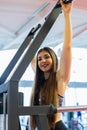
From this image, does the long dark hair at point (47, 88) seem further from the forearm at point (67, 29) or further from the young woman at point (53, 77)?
the forearm at point (67, 29)

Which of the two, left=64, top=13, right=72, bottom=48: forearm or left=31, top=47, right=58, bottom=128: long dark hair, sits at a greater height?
left=64, top=13, right=72, bottom=48: forearm

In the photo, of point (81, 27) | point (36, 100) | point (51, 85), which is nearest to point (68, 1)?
point (51, 85)

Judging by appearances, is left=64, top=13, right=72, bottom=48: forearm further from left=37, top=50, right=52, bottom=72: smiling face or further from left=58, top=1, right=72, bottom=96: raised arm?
left=37, top=50, right=52, bottom=72: smiling face

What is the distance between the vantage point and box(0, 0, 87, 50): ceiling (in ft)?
13.1

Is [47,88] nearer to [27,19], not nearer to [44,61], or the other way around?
[44,61]

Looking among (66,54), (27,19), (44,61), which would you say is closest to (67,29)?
(66,54)

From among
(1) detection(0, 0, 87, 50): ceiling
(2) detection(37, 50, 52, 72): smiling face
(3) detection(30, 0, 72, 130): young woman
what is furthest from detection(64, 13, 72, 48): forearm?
(1) detection(0, 0, 87, 50): ceiling

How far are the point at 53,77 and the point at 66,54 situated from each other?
219mm

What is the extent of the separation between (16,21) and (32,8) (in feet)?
2.50

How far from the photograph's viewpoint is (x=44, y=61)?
181cm

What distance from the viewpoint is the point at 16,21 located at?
16.4 feet

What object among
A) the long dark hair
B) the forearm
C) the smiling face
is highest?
the forearm

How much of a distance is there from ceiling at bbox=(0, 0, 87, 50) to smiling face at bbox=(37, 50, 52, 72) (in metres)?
1.87

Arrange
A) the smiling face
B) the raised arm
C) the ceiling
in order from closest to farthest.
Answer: the raised arm, the smiling face, the ceiling
